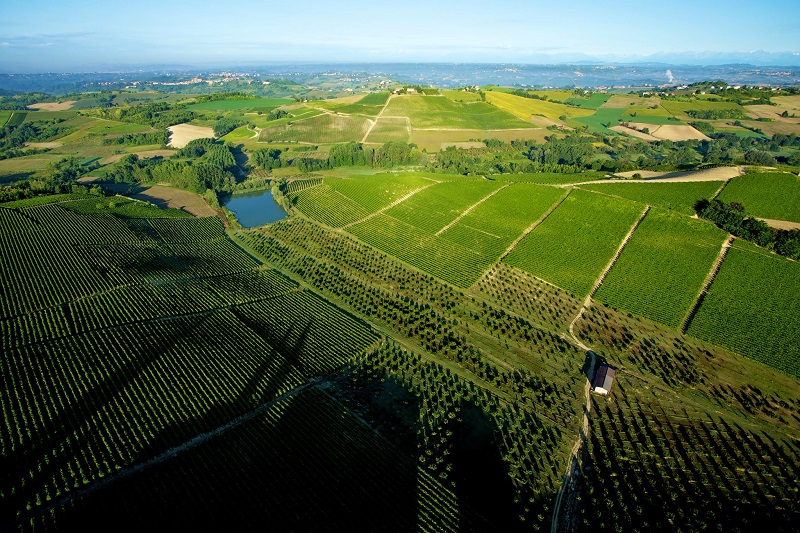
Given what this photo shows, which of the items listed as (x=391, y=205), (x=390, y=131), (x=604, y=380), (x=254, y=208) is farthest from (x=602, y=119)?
(x=604, y=380)

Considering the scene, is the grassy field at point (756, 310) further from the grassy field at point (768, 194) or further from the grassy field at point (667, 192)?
the grassy field at point (667, 192)

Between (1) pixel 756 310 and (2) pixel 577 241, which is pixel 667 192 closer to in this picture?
(2) pixel 577 241

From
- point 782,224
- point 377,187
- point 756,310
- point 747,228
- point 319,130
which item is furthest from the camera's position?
point 319,130

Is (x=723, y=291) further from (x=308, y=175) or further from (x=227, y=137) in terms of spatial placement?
(x=227, y=137)

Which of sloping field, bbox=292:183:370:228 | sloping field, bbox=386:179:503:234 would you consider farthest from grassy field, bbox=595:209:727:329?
sloping field, bbox=292:183:370:228

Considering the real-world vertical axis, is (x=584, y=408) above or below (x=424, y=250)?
below

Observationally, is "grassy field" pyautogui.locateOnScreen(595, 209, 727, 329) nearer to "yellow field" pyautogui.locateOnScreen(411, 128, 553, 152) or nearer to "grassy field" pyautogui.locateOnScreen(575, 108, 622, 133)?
"yellow field" pyautogui.locateOnScreen(411, 128, 553, 152)

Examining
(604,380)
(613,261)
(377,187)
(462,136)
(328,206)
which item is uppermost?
(462,136)

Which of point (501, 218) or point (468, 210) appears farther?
point (468, 210)
